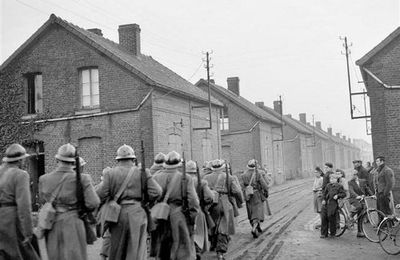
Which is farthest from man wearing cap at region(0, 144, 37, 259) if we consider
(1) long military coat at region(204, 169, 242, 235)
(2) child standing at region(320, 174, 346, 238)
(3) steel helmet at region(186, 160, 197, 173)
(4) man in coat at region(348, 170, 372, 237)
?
(4) man in coat at region(348, 170, 372, 237)

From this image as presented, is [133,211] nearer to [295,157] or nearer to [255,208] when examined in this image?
[255,208]

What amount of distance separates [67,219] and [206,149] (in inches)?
869

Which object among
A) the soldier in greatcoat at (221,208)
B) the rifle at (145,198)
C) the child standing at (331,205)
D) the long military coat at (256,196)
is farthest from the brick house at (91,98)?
the rifle at (145,198)

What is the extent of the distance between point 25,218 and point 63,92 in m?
17.6

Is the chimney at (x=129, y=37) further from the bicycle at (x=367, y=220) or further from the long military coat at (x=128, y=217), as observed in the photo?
the long military coat at (x=128, y=217)

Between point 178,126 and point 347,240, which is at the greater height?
point 178,126

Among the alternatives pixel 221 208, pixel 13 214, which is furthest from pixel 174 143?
pixel 13 214

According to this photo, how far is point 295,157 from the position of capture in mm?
56562

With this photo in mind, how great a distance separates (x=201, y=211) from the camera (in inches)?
356

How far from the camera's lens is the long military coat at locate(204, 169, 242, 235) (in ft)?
32.9

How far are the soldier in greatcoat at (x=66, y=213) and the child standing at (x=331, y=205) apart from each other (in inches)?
292

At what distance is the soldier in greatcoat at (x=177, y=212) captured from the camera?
7863mm

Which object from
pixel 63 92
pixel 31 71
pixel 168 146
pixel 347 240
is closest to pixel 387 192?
pixel 347 240

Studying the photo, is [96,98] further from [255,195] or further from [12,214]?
[12,214]
